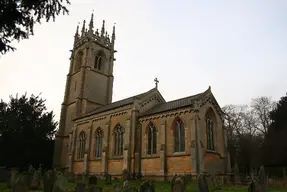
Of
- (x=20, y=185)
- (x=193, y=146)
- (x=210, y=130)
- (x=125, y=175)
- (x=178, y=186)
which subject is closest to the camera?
(x=178, y=186)

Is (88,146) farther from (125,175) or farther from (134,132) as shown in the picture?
(125,175)

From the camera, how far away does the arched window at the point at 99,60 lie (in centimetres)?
3845

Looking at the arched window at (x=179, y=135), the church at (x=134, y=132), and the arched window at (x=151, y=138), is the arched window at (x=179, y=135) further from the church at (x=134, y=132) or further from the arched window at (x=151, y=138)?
the arched window at (x=151, y=138)

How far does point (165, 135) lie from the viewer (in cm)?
2214

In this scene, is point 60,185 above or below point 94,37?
below

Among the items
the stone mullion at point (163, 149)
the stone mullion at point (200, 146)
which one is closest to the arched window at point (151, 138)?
the stone mullion at point (163, 149)

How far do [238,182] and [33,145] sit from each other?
24.2 m

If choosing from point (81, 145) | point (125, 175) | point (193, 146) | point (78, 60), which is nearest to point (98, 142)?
point (81, 145)

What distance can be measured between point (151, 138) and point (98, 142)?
809cm

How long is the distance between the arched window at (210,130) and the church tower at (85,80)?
17918mm

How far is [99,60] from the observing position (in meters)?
39.2

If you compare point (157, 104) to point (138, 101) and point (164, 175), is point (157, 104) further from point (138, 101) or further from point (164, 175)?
point (164, 175)

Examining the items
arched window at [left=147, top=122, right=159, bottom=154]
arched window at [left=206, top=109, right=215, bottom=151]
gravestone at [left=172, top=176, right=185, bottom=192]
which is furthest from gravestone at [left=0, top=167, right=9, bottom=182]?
arched window at [left=206, top=109, right=215, bottom=151]

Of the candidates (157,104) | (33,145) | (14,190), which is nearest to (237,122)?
(157,104)
